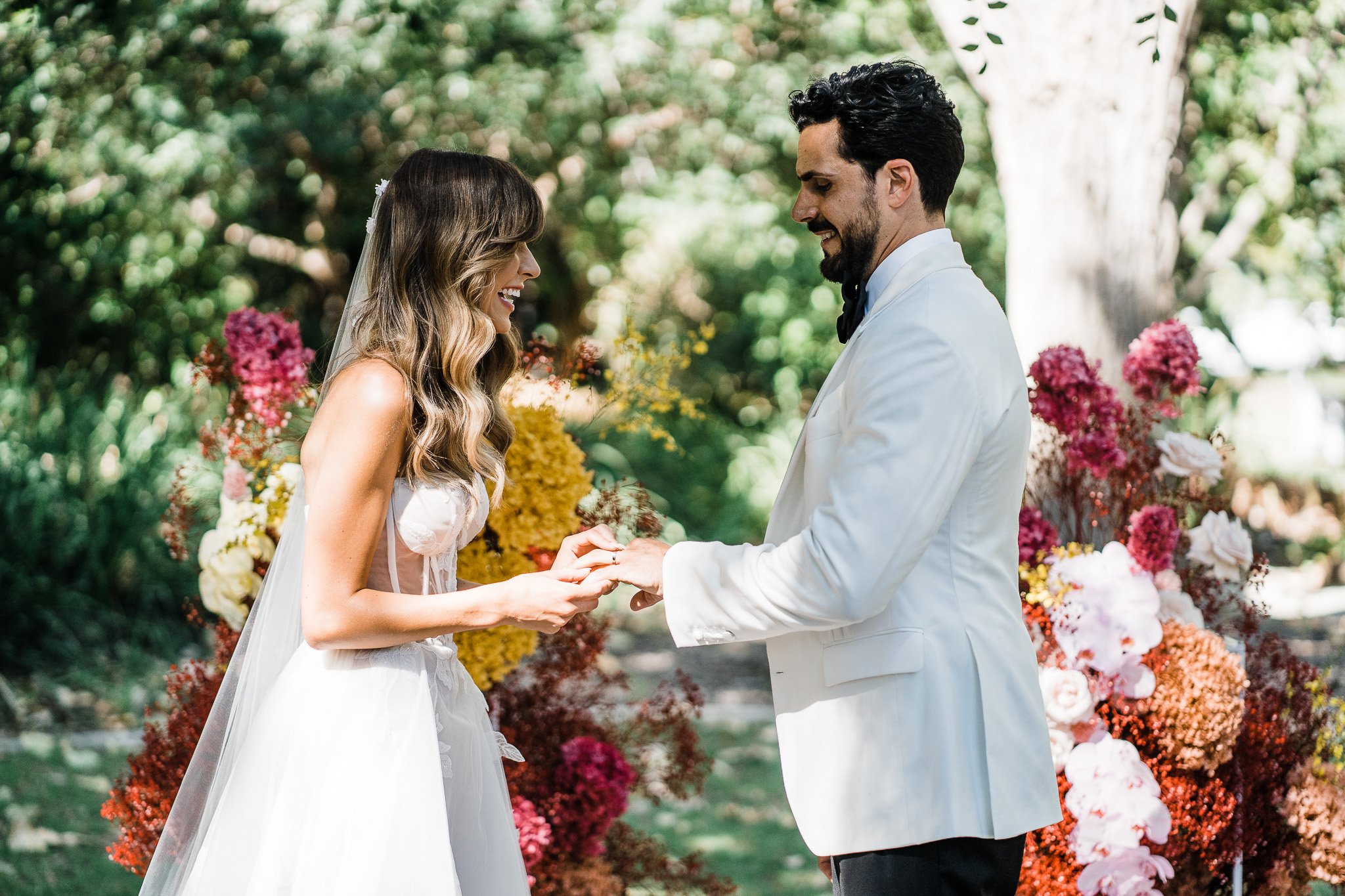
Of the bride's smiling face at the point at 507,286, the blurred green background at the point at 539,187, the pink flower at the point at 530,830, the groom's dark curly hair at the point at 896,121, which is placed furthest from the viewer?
the blurred green background at the point at 539,187

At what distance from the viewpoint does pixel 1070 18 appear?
439 cm

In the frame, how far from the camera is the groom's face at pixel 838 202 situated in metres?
2.42

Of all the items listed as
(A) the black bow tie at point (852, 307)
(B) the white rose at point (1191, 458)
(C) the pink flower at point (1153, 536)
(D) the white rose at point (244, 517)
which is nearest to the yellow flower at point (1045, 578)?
(C) the pink flower at point (1153, 536)

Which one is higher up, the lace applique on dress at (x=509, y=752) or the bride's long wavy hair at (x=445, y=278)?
the bride's long wavy hair at (x=445, y=278)

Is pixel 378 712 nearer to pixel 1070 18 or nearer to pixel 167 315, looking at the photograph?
pixel 1070 18

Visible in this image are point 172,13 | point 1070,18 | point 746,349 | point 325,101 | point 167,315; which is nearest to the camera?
point 1070,18

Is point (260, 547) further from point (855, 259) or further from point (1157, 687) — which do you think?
point (1157, 687)

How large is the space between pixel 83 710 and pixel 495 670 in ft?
14.6

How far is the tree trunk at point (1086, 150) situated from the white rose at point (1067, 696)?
168cm

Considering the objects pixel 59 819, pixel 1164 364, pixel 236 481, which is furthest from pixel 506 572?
pixel 59 819

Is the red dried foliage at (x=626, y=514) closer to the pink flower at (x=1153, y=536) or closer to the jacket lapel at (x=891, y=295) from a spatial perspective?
the jacket lapel at (x=891, y=295)

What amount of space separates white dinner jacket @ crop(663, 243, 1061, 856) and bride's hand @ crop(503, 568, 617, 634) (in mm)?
299

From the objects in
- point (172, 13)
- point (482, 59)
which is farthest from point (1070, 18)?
point (172, 13)

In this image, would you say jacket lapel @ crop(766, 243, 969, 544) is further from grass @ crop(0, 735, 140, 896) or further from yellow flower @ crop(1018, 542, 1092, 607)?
grass @ crop(0, 735, 140, 896)
